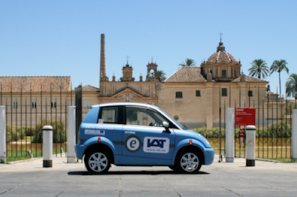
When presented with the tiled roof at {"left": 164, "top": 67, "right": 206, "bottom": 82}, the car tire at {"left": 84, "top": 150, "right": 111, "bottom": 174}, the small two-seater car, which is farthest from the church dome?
the car tire at {"left": 84, "top": 150, "right": 111, "bottom": 174}

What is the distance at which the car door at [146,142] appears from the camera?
32.6 feet

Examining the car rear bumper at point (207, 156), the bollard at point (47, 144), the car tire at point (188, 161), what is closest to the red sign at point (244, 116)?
the car rear bumper at point (207, 156)

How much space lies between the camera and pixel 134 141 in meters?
9.94

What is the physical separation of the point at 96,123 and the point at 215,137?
1316 inches

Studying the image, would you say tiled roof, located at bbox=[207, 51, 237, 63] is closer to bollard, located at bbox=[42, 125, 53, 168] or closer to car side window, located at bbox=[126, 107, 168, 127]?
bollard, located at bbox=[42, 125, 53, 168]

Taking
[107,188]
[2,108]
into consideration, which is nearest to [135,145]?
[107,188]

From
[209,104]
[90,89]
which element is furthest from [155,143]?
[90,89]

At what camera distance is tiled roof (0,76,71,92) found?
206ft

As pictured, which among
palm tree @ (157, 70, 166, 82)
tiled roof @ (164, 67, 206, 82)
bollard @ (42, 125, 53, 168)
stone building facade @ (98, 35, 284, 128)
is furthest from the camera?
palm tree @ (157, 70, 166, 82)

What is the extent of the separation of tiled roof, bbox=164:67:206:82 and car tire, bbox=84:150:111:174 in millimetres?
54291

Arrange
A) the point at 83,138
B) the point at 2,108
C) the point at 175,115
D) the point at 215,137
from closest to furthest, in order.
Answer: the point at 83,138, the point at 2,108, the point at 215,137, the point at 175,115

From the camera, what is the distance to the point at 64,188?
741cm

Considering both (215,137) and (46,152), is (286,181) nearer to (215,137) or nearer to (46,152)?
(46,152)

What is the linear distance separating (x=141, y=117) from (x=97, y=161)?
5.26ft
